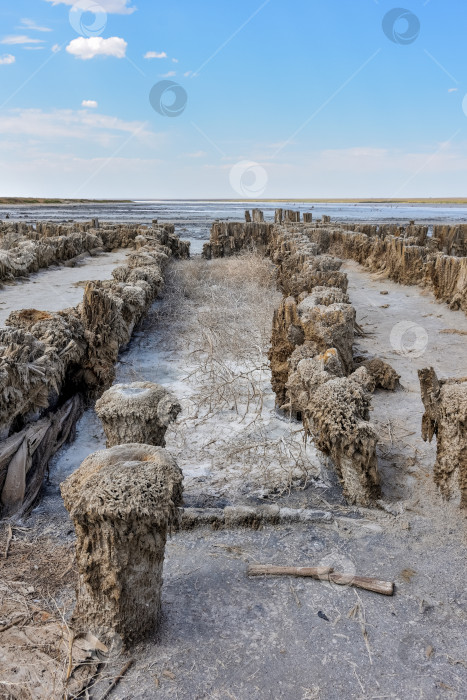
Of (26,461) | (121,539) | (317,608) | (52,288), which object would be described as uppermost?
(52,288)

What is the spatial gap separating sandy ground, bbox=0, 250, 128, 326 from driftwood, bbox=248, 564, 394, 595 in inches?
227

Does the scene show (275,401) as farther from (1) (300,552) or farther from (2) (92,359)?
(1) (300,552)

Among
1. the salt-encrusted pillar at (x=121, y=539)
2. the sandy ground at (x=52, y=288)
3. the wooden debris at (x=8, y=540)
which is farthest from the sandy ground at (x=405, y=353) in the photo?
the sandy ground at (x=52, y=288)

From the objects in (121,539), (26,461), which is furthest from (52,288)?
(121,539)

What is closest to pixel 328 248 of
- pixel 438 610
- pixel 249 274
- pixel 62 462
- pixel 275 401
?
pixel 249 274

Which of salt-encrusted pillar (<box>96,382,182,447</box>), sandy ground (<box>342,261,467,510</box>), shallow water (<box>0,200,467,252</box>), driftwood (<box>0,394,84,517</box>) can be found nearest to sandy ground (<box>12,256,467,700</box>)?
sandy ground (<box>342,261,467,510</box>)

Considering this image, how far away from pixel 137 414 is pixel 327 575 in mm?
1666

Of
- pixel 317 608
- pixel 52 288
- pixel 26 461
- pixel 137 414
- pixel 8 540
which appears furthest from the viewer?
pixel 52 288

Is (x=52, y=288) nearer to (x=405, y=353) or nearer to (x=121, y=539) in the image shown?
(x=405, y=353)

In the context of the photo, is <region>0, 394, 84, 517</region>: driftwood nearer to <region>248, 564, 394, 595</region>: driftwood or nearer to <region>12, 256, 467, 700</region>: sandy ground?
<region>12, 256, 467, 700</region>: sandy ground

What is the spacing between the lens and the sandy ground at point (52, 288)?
9414mm

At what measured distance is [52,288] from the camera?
1140 cm

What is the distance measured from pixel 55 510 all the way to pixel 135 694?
2072 millimetres

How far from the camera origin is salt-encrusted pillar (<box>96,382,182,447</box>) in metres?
3.91
